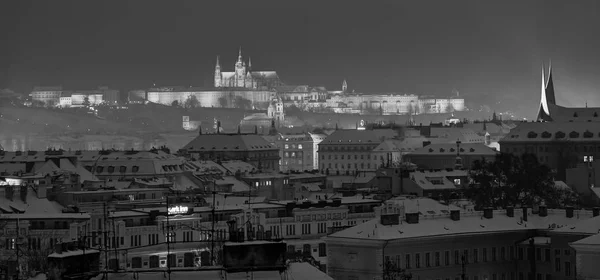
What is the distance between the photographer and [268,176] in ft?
229

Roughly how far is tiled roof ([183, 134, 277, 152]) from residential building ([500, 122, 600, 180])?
1539cm

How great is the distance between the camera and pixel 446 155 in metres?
Answer: 88.9

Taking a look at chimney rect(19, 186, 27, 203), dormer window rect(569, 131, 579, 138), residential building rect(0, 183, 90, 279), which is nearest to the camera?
residential building rect(0, 183, 90, 279)

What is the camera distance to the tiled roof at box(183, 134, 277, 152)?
99.9 meters

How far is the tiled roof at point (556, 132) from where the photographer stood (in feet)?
297

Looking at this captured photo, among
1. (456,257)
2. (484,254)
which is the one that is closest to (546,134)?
(484,254)

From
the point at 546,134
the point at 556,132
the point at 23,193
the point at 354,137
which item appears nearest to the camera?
the point at 23,193

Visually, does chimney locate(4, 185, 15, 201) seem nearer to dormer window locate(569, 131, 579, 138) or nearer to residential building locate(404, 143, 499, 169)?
residential building locate(404, 143, 499, 169)

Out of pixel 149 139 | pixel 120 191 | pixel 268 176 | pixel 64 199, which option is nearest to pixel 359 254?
pixel 64 199

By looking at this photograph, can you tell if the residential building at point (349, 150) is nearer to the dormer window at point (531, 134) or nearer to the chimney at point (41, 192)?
the dormer window at point (531, 134)

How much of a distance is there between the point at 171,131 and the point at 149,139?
11943mm

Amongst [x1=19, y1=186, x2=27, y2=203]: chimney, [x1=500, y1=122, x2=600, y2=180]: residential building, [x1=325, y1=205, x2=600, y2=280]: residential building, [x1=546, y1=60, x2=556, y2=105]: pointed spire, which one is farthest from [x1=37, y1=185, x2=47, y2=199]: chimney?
[x1=546, y1=60, x2=556, y2=105]: pointed spire

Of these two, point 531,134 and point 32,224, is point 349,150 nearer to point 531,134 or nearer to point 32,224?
point 531,134

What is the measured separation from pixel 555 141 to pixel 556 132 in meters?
2.32
